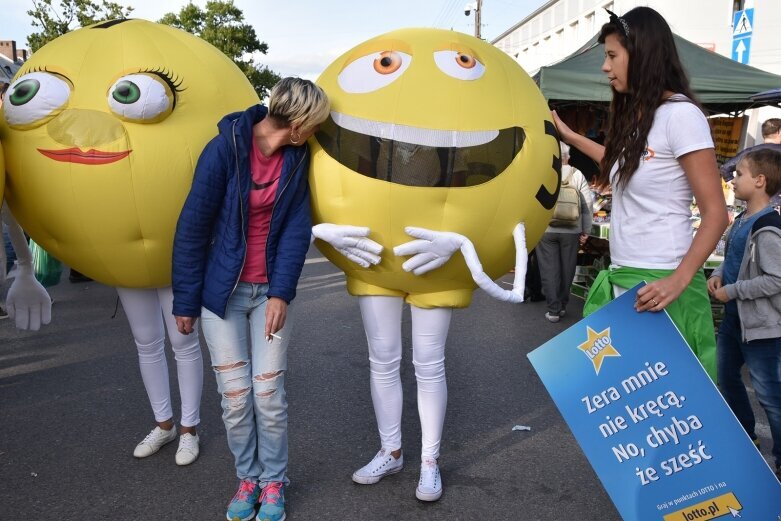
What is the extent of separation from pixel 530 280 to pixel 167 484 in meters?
4.53

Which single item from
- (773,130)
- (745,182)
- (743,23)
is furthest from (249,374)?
(743,23)

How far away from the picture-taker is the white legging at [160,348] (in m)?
2.95

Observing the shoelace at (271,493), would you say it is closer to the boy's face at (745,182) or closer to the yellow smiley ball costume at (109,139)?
the yellow smiley ball costume at (109,139)

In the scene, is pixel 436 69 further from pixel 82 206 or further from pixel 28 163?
pixel 28 163

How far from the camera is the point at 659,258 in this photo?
215cm

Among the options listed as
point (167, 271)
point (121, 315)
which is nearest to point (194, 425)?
point (167, 271)

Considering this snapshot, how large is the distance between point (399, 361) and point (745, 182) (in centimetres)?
184

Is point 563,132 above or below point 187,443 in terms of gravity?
above

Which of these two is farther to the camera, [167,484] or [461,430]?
[461,430]

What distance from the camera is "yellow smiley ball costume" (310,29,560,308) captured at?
2.36 meters

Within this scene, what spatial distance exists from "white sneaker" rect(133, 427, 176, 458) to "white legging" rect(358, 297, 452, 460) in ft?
3.81

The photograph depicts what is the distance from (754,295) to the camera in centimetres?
286

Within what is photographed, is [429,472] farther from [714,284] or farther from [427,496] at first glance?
[714,284]

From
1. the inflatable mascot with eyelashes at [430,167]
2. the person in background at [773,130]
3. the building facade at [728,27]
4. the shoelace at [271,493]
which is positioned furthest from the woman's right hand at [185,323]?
the building facade at [728,27]
